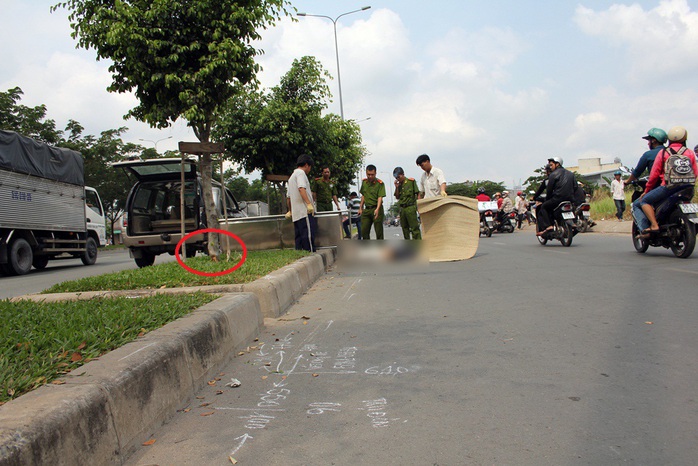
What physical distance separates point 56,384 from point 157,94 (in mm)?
6547

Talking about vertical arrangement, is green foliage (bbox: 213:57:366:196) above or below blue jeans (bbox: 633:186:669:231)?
above

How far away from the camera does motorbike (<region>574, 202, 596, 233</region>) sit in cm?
1301

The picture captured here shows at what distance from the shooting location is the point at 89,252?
17219 mm

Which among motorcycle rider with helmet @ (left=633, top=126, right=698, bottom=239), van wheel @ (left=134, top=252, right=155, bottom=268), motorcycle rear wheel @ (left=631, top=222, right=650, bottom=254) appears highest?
motorcycle rider with helmet @ (left=633, top=126, right=698, bottom=239)

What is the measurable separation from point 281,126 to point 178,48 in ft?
36.6

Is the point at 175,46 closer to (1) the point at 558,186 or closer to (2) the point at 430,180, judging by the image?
(2) the point at 430,180

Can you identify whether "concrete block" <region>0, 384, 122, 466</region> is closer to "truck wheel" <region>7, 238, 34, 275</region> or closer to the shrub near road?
the shrub near road

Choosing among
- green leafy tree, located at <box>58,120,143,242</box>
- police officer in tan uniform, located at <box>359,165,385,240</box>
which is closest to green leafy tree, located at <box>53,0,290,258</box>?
police officer in tan uniform, located at <box>359,165,385,240</box>

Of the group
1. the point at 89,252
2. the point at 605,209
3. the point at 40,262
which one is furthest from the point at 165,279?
the point at 605,209

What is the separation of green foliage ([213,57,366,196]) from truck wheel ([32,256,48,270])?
6.74 meters

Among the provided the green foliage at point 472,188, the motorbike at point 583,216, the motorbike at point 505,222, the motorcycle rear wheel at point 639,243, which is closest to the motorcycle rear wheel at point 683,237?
the motorcycle rear wheel at point 639,243

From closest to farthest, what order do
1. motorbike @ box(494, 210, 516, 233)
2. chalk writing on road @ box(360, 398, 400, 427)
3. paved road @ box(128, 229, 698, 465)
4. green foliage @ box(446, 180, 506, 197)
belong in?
paved road @ box(128, 229, 698, 465)
chalk writing on road @ box(360, 398, 400, 427)
motorbike @ box(494, 210, 516, 233)
green foliage @ box(446, 180, 506, 197)

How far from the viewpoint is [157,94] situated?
836cm

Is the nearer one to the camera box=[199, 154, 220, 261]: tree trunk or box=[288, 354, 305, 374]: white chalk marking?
box=[288, 354, 305, 374]: white chalk marking
